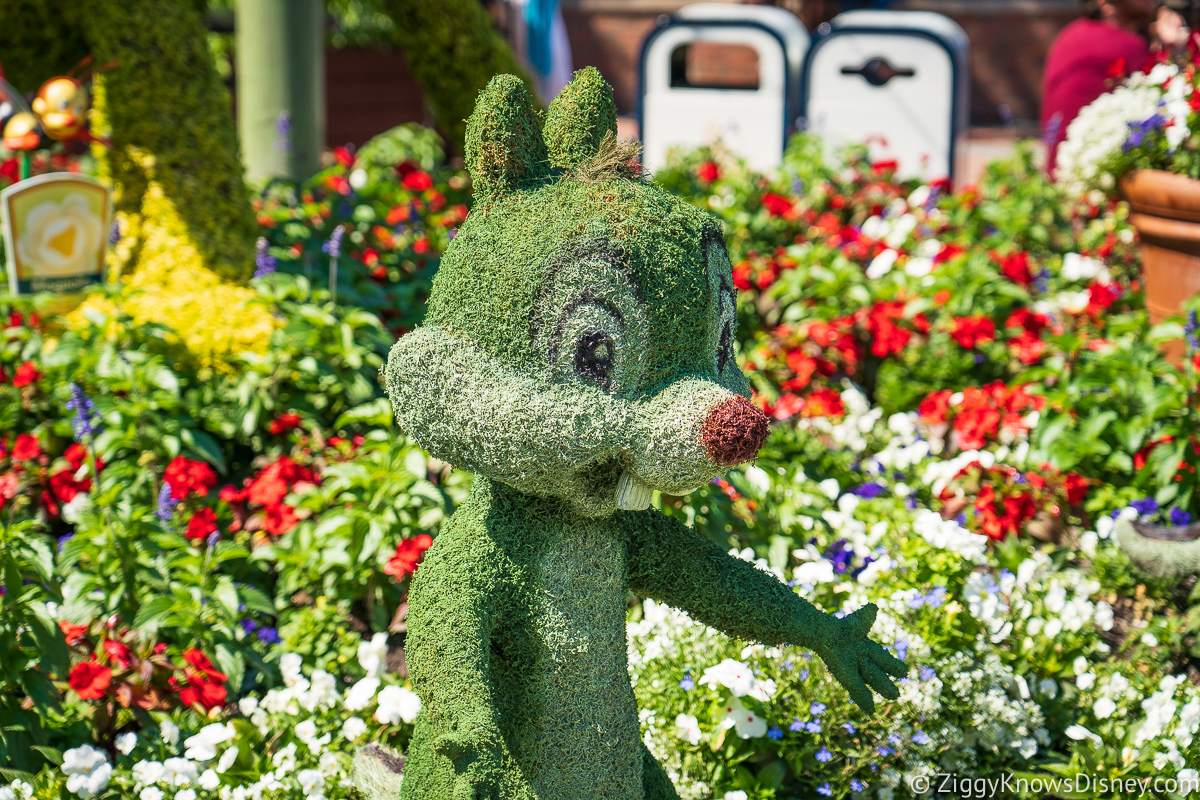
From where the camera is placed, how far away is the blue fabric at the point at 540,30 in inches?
280

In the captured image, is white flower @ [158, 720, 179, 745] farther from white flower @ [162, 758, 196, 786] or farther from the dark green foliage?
the dark green foliage

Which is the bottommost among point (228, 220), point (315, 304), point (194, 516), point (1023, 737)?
point (1023, 737)

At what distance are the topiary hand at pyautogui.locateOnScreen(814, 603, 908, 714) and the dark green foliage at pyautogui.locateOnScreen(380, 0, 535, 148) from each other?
3.90 metres

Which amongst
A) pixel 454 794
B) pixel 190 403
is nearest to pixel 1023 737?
pixel 454 794

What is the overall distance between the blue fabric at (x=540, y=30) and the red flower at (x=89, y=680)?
6.01 metres

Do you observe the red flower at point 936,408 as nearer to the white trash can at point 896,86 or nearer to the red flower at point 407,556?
the red flower at point 407,556

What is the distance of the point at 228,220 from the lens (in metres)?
3.62

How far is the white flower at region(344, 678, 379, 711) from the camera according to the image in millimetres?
2018

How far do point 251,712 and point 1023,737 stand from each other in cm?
160

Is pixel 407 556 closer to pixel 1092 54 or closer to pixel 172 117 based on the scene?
pixel 172 117

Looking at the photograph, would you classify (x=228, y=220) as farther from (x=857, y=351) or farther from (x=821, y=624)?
(x=821, y=624)

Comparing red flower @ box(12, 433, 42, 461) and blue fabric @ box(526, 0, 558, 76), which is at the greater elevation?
blue fabric @ box(526, 0, 558, 76)

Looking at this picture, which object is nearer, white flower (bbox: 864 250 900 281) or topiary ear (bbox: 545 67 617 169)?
topiary ear (bbox: 545 67 617 169)

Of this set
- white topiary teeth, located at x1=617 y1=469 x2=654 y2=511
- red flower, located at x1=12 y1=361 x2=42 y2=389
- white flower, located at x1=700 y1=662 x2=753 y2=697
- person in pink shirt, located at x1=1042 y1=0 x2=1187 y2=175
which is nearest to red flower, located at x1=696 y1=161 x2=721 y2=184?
person in pink shirt, located at x1=1042 y1=0 x2=1187 y2=175
